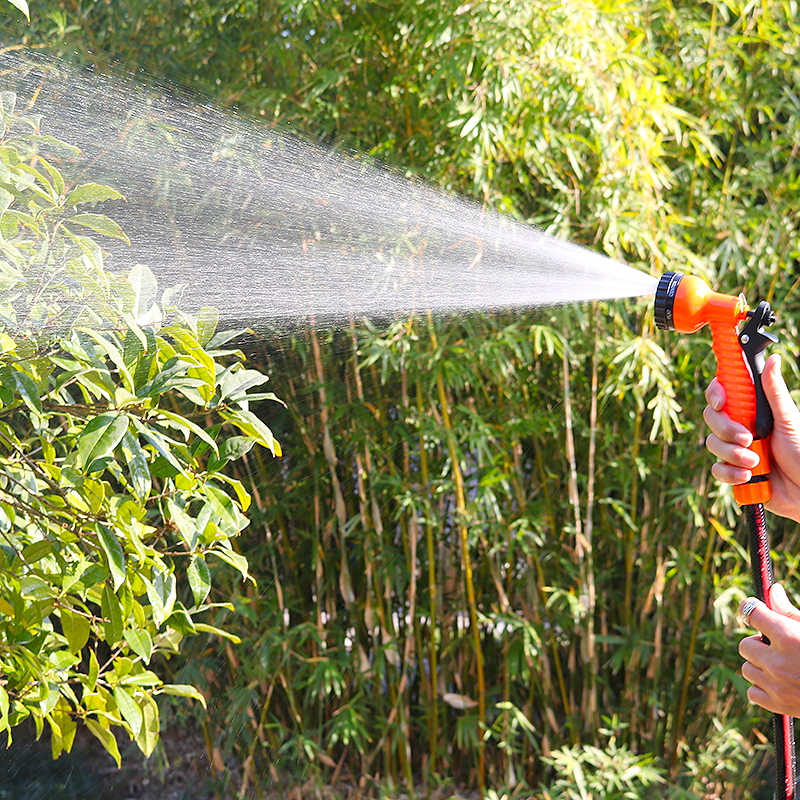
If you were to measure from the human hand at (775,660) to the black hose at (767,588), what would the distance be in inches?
4.4

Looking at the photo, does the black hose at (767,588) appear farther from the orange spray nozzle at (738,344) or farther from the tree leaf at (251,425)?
the tree leaf at (251,425)

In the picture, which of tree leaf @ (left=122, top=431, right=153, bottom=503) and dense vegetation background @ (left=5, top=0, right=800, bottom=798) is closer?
tree leaf @ (left=122, top=431, right=153, bottom=503)

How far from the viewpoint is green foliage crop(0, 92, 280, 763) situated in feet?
3.05

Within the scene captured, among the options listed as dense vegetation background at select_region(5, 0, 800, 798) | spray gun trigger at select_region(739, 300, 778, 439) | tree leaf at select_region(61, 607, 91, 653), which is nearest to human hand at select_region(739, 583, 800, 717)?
spray gun trigger at select_region(739, 300, 778, 439)

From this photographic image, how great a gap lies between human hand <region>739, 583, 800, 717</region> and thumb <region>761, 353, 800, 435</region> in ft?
0.79

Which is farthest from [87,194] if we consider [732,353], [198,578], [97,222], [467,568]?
[467,568]

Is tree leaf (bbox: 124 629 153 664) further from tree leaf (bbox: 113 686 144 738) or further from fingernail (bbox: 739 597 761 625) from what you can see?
fingernail (bbox: 739 597 761 625)

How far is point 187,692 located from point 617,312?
1313 mm

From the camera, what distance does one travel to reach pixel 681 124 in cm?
228

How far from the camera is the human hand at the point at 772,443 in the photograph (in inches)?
42.4

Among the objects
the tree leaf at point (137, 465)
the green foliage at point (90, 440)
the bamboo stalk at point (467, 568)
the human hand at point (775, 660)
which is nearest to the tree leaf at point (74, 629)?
the green foliage at point (90, 440)

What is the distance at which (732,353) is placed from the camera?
110cm

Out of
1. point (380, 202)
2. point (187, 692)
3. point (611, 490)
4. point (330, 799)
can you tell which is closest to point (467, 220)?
point (380, 202)

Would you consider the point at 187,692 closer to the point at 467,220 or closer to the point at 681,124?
the point at 467,220
